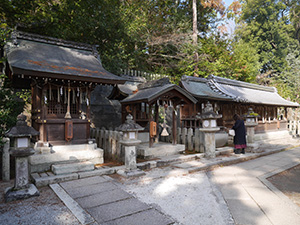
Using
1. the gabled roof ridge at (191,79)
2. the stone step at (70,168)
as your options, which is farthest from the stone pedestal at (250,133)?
the stone step at (70,168)

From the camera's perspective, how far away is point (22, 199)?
182 inches

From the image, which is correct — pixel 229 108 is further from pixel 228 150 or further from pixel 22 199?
pixel 22 199

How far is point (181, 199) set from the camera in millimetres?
4543

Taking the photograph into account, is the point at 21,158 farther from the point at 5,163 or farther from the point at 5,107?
the point at 5,107

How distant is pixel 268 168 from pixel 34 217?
7541mm

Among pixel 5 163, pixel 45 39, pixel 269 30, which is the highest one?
pixel 269 30

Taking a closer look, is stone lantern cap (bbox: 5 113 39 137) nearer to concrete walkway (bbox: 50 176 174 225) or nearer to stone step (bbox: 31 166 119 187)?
stone step (bbox: 31 166 119 187)

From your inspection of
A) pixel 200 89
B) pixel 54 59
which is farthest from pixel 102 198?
pixel 200 89

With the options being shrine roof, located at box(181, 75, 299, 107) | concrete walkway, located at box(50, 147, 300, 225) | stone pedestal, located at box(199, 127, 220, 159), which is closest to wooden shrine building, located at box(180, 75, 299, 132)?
shrine roof, located at box(181, 75, 299, 107)

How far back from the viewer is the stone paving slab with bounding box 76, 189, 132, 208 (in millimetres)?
4344

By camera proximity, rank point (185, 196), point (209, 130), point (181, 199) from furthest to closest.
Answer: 1. point (209, 130)
2. point (185, 196)
3. point (181, 199)

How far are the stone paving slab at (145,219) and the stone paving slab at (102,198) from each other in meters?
0.89

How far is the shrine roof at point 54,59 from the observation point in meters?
6.40

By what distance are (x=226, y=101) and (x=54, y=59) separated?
10653 millimetres
